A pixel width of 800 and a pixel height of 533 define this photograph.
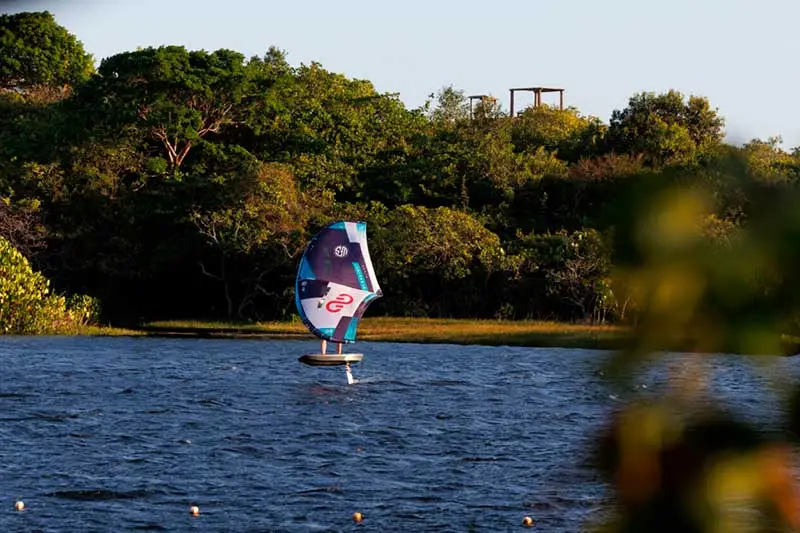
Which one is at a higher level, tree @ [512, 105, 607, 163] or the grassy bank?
tree @ [512, 105, 607, 163]

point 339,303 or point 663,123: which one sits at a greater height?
point 663,123

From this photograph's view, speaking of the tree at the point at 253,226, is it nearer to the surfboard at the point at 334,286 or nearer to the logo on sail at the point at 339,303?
the surfboard at the point at 334,286

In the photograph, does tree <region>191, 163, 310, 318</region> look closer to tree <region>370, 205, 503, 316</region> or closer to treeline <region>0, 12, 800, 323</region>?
treeline <region>0, 12, 800, 323</region>

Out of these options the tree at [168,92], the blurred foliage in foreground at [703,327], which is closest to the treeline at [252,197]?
the tree at [168,92]

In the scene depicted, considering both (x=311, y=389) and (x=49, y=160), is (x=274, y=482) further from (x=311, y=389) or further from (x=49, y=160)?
(x=49, y=160)

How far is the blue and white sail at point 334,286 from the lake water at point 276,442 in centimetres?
125

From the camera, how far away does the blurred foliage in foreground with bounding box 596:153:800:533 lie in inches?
37.8

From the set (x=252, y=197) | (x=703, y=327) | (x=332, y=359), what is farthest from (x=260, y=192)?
(x=703, y=327)

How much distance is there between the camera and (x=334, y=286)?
3550 cm

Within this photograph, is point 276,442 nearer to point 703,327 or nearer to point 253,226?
point 703,327

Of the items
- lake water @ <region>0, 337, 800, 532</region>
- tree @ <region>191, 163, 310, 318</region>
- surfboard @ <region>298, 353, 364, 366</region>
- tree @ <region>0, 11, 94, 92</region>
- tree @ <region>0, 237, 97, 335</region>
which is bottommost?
lake water @ <region>0, 337, 800, 532</region>

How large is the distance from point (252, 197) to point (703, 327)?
158 ft

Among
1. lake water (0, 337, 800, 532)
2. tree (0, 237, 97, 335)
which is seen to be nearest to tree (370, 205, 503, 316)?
lake water (0, 337, 800, 532)

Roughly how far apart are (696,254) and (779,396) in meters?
0.13
